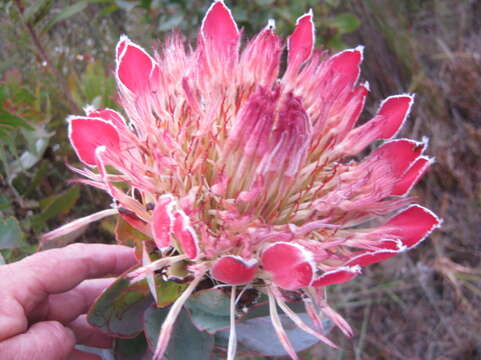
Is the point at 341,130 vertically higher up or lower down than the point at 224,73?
lower down

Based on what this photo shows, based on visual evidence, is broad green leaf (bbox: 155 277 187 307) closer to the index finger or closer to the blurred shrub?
the index finger

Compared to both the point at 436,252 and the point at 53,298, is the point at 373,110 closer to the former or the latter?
the point at 436,252

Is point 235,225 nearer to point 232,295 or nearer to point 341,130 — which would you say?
point 232,295

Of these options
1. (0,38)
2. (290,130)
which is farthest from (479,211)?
(0,38)

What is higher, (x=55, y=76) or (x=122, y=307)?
(x=55, y=76)

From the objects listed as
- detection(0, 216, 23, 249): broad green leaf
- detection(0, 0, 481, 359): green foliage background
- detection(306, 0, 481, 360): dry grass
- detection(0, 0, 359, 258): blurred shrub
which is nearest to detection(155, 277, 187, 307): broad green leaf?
detection(0, 0, 359, 258): blurred shrub

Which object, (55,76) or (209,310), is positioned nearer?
(209,310)

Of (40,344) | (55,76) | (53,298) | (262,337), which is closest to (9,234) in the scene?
(53,298)
